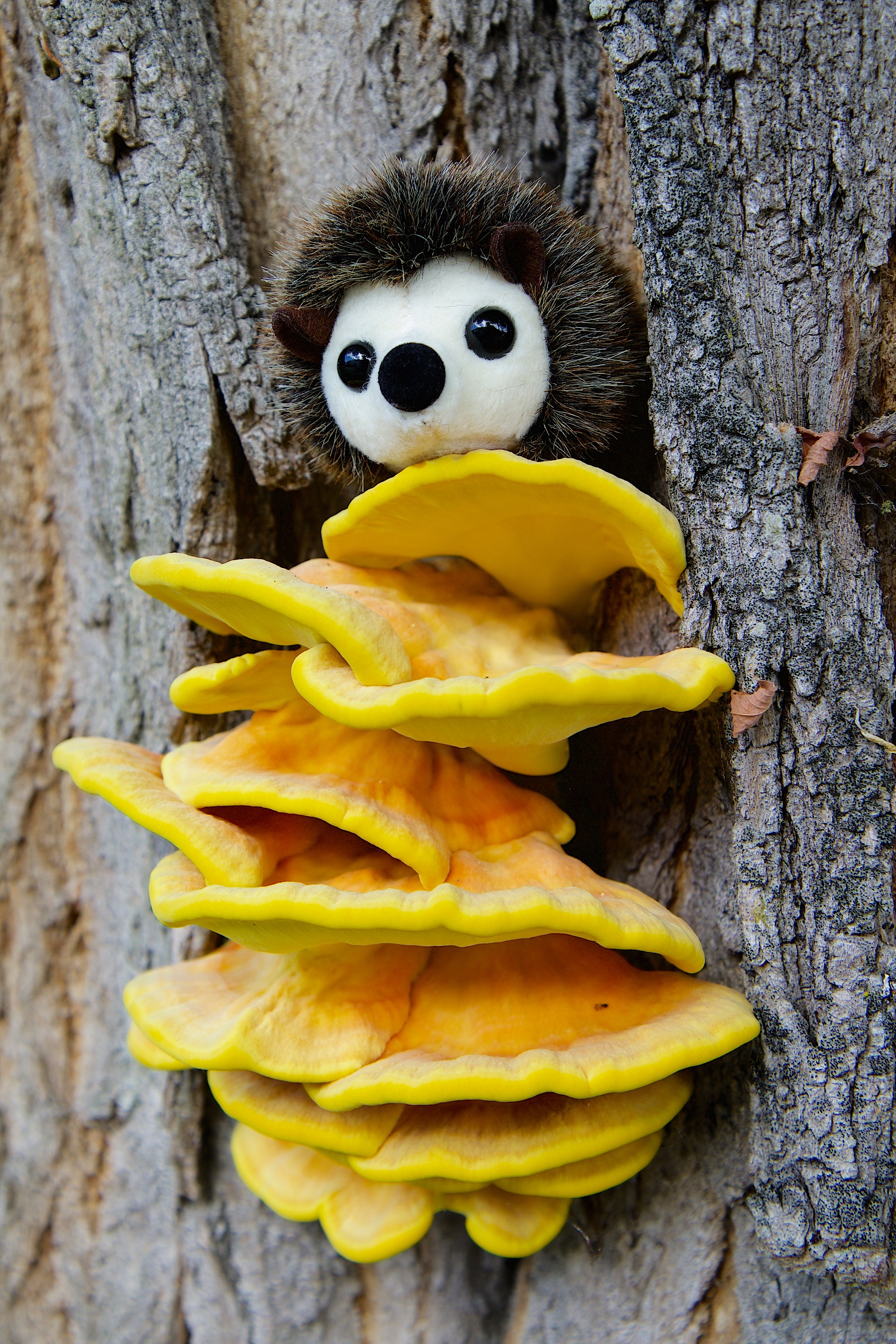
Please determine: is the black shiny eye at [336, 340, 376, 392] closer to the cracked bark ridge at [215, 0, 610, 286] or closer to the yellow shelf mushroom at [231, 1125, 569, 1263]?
the cracked bark ridge at [215, 0, 610, 286]

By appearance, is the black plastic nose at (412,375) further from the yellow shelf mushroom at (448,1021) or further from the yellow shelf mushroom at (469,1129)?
the yellow shelf mushroom at (469,1129)

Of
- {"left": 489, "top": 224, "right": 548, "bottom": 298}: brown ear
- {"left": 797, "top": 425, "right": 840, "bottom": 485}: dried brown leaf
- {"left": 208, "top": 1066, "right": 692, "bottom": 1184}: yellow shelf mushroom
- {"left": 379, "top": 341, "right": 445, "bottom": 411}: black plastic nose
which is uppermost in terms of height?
{"left": 489, "top": 224, "right": 548, "bottom": 298}: brown ear

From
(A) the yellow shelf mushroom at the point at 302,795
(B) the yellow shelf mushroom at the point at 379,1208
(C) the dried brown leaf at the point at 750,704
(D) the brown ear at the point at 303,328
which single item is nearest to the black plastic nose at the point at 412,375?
(D) the brown ear at the point at 303,328

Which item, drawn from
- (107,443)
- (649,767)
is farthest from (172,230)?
(649,767)

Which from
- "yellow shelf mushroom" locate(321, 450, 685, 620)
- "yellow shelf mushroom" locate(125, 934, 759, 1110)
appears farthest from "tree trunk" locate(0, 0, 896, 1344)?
"yellow shelf mushroom" locate(125, 934, 759, 1110)

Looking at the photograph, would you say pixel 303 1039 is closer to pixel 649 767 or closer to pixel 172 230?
pixel 649 767

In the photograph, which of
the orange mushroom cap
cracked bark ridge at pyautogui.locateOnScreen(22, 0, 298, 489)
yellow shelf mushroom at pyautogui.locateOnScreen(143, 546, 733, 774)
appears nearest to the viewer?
yellow shelf mushroom at pyautogui.locateOnScreen(143, 546, 733, 774)

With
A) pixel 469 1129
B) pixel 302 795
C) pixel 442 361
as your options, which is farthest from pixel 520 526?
pixel 469 1129
